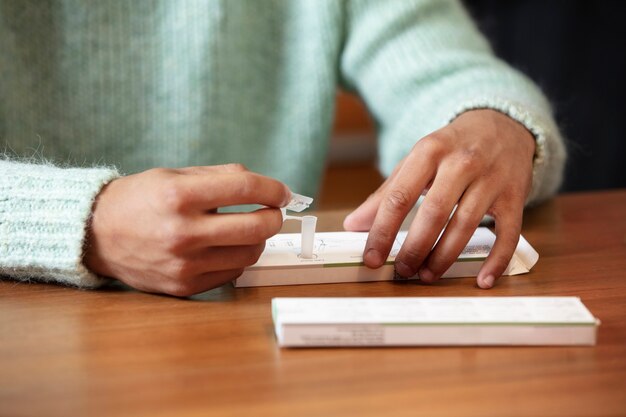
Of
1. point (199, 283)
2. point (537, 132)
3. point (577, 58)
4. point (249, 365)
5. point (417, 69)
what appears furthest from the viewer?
point (577, 58)

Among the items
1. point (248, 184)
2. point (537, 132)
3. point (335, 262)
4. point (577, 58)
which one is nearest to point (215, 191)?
point (248, 184)

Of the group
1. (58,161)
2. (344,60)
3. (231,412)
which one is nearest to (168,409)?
(231,412)

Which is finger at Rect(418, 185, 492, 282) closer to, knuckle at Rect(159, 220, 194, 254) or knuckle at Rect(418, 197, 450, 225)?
knuckle at Rect(418, 197, 450, 225)

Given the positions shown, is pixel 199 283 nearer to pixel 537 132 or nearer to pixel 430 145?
pixel 430 145

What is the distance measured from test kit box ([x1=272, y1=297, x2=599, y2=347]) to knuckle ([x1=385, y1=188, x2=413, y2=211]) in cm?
14

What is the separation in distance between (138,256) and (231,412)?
212mm

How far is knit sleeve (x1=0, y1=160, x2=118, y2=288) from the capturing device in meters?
0.64

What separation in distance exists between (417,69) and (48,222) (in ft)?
1.88

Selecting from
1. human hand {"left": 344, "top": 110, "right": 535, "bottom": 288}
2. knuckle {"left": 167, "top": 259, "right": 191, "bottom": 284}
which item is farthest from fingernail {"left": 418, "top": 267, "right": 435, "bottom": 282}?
knuckle {"left": 167, "top": 259, "right": 191, "bottom": 284}

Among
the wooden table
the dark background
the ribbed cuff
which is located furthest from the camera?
the dark background

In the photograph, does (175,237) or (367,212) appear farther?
(367,212)

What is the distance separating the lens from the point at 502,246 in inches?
27.0

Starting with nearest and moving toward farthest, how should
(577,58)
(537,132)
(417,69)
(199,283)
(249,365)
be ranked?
(249,365) < (199,283) < (537,132) < (417,69) < (577,58)

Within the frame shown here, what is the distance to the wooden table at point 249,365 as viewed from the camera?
0.47 meters
